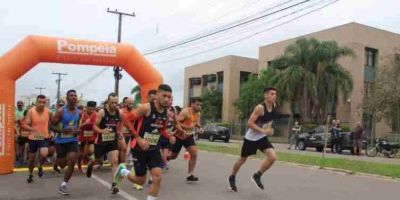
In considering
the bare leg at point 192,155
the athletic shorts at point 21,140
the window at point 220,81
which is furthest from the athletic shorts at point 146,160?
the window at point 220,81

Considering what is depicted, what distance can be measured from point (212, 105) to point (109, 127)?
57.9 meters

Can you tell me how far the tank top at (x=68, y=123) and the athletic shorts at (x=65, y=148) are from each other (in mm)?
76

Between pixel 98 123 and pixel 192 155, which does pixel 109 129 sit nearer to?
pixel 98 123

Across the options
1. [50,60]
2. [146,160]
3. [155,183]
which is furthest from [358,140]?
[155,183]

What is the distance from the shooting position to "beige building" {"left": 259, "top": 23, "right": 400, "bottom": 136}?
46.3 meters

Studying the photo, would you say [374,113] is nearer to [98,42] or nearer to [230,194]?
[98,42]

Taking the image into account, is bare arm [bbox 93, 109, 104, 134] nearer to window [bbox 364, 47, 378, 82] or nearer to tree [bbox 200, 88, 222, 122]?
window [bbox 364, 47, 378, 82]

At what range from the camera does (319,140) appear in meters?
30.0

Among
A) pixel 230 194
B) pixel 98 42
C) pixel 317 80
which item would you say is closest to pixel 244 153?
pixel 230 194

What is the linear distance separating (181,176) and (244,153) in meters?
2.99

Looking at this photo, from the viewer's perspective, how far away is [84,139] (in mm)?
11781

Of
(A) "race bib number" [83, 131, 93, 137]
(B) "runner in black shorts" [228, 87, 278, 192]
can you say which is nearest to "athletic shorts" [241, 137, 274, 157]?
(B) "runner in black shorts" [228, 87, 278, 192]

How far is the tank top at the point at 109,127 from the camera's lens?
983 centimetres

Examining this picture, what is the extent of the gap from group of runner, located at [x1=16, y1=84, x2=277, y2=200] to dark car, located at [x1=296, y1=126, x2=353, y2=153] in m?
18.3
